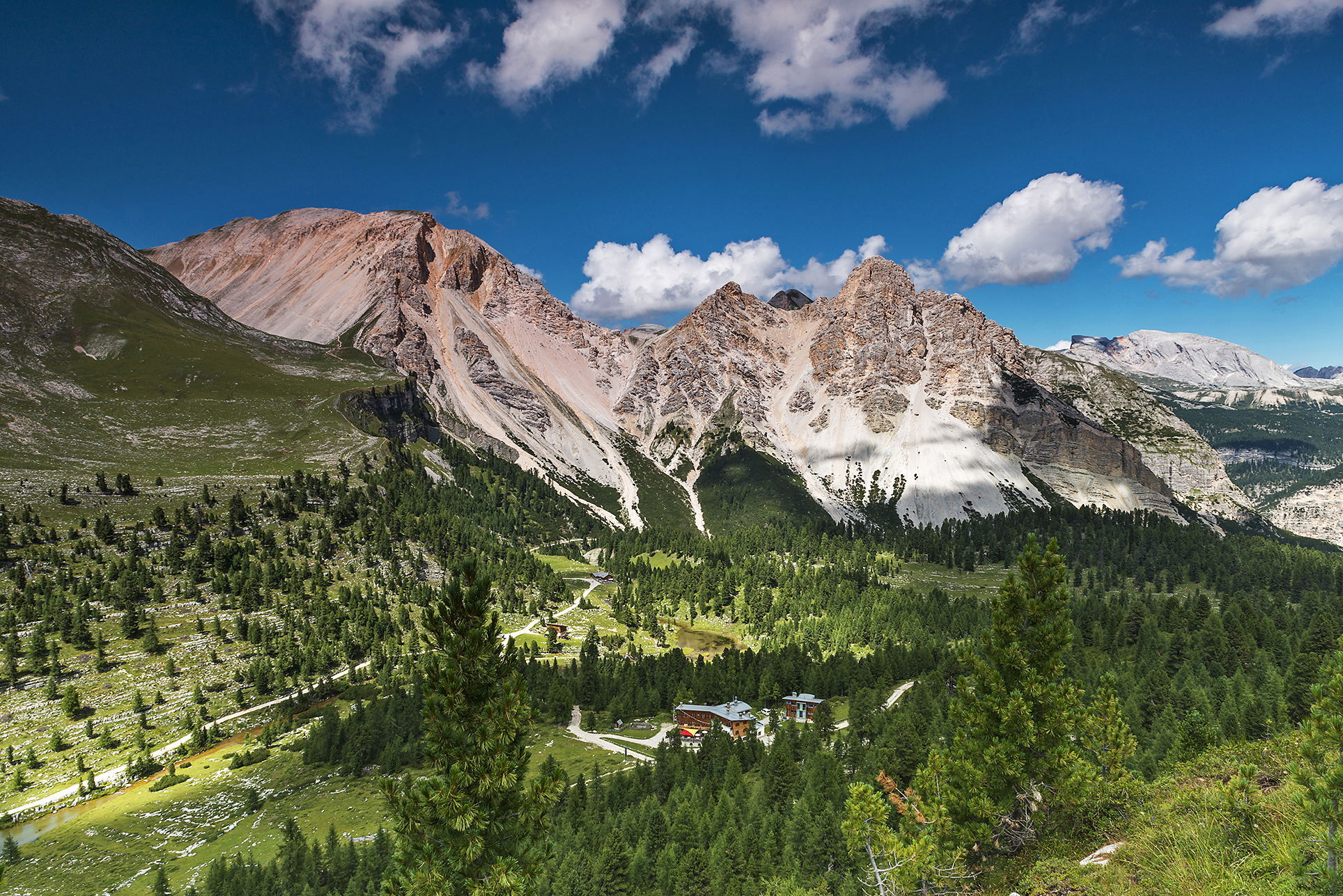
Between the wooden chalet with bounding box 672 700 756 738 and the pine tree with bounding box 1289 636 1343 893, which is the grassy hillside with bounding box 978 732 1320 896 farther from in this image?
the wooden chalet with bounding box 672 700 756 738

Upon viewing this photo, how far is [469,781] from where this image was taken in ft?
53.2

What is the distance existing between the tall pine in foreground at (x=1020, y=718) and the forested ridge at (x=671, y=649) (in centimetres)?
93

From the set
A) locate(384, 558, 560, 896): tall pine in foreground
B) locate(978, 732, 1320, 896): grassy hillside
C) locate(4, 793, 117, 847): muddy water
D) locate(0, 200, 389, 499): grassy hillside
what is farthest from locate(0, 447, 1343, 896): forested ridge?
locate(0, 200, 389, 499): grassy hillside

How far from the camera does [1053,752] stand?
25.2 meters

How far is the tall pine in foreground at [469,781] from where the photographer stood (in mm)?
15992

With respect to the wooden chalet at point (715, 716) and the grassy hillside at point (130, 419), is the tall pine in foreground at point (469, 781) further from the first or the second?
the grassy hillside at point (130, 419)

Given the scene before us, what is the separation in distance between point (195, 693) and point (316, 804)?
105ft

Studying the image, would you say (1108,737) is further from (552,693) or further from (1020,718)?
(552,693)

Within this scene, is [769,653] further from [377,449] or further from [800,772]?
[377,449]

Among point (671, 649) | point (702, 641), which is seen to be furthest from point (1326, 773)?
point (702, 641)

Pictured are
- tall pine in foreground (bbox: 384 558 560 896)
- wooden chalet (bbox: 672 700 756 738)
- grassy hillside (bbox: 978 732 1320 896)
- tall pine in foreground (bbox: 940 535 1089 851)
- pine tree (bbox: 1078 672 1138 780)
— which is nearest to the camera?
grassy hillside (bbox: 978 732 1320 896)

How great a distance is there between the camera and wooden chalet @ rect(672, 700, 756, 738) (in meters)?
85.2

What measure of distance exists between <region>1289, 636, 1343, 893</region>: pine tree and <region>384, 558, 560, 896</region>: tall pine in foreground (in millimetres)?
16757

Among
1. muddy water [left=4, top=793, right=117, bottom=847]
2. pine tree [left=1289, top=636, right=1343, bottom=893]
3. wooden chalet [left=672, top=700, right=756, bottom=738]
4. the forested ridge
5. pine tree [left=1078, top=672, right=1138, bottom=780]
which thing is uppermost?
pine tree [left=1289, top=636, right=1343, bottom=893]
